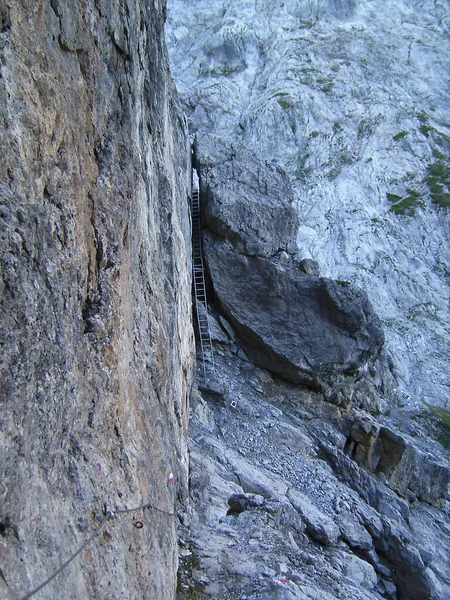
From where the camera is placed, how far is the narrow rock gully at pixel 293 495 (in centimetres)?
934

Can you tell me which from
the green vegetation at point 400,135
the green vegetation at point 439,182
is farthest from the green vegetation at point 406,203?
the green vegetation at point 400,135

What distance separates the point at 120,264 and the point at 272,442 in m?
11.3

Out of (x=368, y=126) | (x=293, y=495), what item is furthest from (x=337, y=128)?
(x=293, y=495)

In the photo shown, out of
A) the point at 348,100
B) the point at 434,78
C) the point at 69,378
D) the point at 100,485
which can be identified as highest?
the point at 434,78

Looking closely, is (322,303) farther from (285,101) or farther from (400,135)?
(285,101)

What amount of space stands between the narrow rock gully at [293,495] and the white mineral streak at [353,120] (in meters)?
6.53

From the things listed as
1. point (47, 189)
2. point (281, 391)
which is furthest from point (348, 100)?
point (47, 189)

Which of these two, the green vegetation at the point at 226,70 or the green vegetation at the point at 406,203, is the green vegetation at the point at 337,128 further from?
the green vegetation at the point at 226,70

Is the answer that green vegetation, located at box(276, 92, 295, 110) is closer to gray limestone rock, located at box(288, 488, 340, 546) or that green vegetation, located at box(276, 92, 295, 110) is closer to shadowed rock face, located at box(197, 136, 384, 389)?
shadowed rock face, located at box(197, 136, 384, 389)

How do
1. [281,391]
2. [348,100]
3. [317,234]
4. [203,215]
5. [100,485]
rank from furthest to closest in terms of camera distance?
1. [348,100]
2. [317,234]
3. [203,215]
4. [281,391]
5. [100,485]

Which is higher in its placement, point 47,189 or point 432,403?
point 47,189

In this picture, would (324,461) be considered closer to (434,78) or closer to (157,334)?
(157,334)

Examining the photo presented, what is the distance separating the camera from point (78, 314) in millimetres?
4852

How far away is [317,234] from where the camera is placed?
29.9 metres
